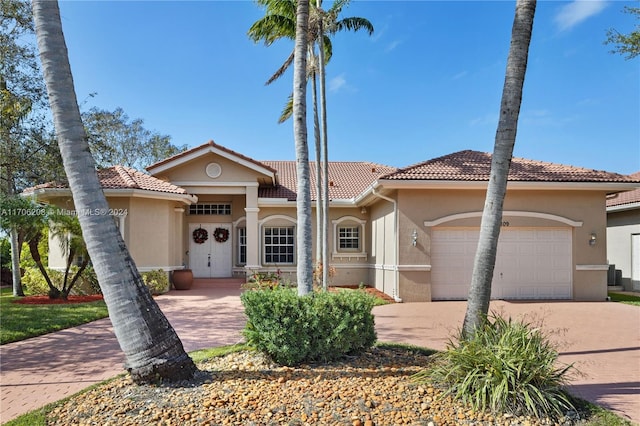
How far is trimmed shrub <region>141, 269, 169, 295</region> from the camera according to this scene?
1459 cm

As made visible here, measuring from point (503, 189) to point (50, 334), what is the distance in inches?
374

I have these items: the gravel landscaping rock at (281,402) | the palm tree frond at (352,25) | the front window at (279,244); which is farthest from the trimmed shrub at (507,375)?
the front window at (279,244)

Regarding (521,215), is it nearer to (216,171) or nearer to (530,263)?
(530,263)


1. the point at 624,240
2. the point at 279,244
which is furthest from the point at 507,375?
the point at 624,240

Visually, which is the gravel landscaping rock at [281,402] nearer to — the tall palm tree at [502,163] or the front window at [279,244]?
the tall palm tree at [502,163]

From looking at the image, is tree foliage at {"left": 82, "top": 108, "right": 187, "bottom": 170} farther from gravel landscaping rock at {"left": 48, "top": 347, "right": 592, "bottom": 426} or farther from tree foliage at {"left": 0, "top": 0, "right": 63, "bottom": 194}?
gravel landscaping rock at {"left": 48, "top": 347, "right": 592, "bottom": 426}

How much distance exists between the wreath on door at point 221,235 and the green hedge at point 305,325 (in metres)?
13.9

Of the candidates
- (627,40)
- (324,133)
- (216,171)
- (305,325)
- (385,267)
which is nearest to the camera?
(305,325)

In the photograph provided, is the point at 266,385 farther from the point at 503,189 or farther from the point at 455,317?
the point at 455,317

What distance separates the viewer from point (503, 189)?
523 centimetres

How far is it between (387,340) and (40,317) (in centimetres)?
872

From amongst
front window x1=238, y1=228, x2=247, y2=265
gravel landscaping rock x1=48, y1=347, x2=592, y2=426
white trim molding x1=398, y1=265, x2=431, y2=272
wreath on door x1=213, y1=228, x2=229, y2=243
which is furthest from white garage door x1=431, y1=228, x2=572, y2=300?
wreath on door x1=213, y1=228, x2=229, y2=243

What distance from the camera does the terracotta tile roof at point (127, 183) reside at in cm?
1407

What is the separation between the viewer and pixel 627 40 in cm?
1150
